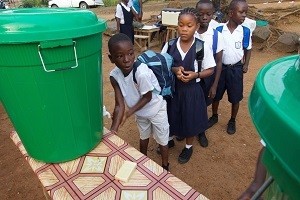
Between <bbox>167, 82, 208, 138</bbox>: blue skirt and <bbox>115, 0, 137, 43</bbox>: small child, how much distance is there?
4.08 meters

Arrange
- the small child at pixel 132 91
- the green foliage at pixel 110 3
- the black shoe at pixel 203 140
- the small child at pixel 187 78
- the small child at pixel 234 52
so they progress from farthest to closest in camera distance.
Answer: the green foliage at pixel 110 3
the black shoe at pixel 203 140
the small child at pixel 234 52
the small child at pixel 187 78
the small child at pixel 132 91

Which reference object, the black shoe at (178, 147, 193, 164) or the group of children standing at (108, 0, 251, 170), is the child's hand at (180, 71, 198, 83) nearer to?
the group of children standing at (108, 0, 251, 170)

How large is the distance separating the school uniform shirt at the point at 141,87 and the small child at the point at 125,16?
439 centimetres

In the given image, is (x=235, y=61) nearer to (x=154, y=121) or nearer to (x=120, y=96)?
(x=154, y=121)

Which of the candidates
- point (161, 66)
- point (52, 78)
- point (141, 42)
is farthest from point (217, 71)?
point (141, 42)

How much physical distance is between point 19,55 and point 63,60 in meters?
0.19

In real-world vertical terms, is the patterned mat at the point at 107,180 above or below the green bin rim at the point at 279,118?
below

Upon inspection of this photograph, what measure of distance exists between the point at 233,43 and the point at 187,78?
94 cm

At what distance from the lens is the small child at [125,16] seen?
19.4 feet

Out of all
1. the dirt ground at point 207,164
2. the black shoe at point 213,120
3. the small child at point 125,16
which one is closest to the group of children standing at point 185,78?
the dirt ground at point 207,164

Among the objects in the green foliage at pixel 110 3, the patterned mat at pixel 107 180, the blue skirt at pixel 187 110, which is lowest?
the green foliage at pixel 110 3

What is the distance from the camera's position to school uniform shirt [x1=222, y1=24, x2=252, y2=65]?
2662mm

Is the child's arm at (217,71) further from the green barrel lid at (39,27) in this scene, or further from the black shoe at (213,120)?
the green barrel lid at (39,27)

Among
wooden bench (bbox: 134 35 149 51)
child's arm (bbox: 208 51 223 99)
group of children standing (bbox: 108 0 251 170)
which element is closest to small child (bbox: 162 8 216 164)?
group of children standing (bbox: 108 0 251 170)
